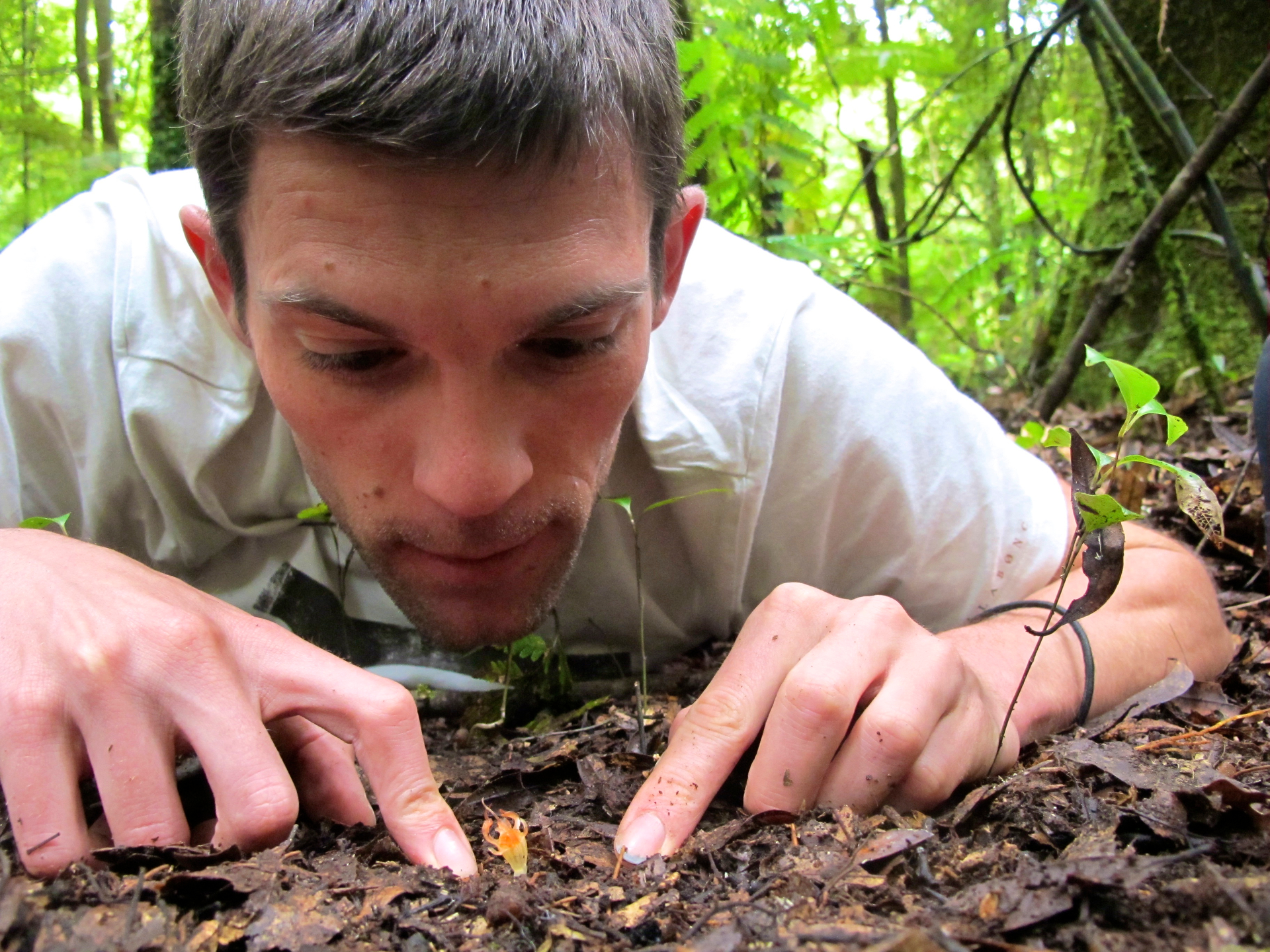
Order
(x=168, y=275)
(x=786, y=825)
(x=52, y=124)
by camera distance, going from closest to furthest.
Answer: (x=786, y=825)
(x=168, y=275)
(x=52, y=124)

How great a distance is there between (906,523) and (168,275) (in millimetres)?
2342

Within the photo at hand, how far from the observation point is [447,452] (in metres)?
1.72

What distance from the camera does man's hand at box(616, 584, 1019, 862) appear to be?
63.2 inches

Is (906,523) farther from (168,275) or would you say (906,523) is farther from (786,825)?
(168,275)

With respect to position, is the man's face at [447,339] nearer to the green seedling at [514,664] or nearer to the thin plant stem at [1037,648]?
the green seedling at [514,664]

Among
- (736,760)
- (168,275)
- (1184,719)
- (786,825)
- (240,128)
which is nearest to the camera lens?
(786,825)

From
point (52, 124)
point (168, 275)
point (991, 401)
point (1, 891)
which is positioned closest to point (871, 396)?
point (168, 275)

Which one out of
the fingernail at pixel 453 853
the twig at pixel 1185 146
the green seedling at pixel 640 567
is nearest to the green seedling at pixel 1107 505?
the green seedling at pixel 640 567

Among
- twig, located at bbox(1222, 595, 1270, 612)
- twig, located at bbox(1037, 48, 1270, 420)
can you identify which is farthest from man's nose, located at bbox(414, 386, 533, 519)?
twig, located at bbox(1037, 48, 1270, 420)

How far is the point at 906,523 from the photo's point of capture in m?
2.69

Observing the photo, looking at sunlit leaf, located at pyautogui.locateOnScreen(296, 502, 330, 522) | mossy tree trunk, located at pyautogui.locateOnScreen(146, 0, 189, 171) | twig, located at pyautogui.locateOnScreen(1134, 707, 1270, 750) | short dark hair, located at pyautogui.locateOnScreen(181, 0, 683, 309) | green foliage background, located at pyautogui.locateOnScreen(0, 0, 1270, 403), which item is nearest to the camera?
short dark hair, located at pyautogui.locateOnScreen(181, 0, 683, 309)

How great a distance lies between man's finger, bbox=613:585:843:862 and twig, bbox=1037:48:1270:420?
101 inches

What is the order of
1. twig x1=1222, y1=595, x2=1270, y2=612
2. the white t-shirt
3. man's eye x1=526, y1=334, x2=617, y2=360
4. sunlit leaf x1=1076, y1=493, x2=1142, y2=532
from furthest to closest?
twig x1=1222, y1=595, x2=1270, y2=612 → the white t-shirt → man's eye x1=526, y1=334, x2=617, y2=360 → sunlit leaf x1=1076, y1=493, x2=1142, y2=532

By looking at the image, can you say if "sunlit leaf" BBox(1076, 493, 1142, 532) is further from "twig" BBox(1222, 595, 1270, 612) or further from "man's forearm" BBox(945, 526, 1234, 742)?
"twig" BBox(1222, 595, 1270, 612)
